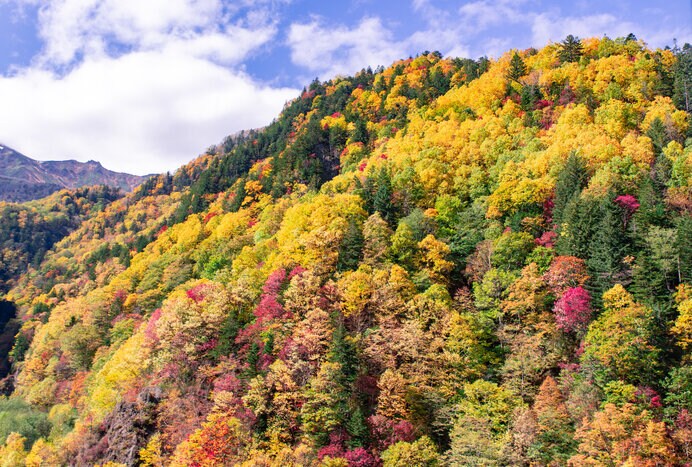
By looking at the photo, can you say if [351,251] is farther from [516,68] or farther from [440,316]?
[516,68]

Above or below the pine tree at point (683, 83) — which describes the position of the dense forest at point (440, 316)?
below

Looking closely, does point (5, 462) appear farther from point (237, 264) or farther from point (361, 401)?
point (361, 401)

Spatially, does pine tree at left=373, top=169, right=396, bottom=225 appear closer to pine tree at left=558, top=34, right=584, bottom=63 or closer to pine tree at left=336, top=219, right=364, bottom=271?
pine tree at left=336, top=219, right=364, bottom=271

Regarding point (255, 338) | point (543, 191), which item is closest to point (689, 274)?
point (543, 191)

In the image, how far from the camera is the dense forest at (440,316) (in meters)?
49.6

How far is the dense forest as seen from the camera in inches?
1953

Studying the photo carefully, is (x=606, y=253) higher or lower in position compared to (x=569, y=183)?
lower

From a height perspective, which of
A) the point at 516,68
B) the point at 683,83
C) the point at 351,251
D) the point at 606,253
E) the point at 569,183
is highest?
the point at 516,68

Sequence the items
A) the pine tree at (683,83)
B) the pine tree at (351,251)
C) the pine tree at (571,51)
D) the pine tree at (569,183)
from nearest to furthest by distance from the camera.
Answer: the pine tree at (569,183), the pine tree at (351,251), the pine tree at (683,83), the pine tree at (571,51)

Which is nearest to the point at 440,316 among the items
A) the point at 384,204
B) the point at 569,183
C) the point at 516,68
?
the point at 384,204

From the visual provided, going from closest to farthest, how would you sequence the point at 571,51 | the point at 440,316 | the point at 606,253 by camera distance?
the point at 606,253
the point at 440,316
the point at 571,51

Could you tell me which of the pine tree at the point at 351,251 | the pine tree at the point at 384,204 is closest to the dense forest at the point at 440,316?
the pine tree at the point at 351,251

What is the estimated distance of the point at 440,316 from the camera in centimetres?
6456

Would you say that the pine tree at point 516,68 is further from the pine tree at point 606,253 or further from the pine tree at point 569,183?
the pine tree at point 606,253
